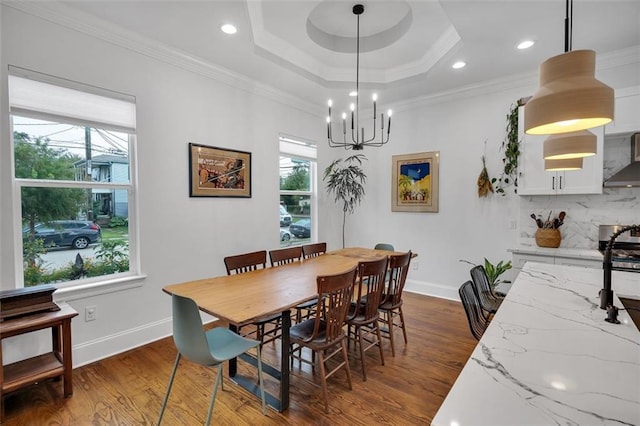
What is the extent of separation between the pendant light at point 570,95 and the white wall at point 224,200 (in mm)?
3113

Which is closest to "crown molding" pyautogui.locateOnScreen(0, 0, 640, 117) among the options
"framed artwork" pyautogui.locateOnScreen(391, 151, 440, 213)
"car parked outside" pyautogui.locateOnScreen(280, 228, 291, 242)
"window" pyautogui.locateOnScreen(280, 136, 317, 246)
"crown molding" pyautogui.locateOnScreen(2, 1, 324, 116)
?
"crown molding" pyautogui.locateOnScreen(2, 1, 324, 116)

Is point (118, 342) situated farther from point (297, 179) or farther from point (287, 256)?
point (297, 179)

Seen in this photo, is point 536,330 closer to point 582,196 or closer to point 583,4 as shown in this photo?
point 583,4

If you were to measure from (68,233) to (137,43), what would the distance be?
1.86m

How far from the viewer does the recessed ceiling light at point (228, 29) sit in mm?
2738

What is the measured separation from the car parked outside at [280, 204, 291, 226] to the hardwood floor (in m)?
2.02

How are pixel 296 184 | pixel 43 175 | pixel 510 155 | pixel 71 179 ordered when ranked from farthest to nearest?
pixel 296 184
pixel 510 155
pixel 71 179
pixel 43 175

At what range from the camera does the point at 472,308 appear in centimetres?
199

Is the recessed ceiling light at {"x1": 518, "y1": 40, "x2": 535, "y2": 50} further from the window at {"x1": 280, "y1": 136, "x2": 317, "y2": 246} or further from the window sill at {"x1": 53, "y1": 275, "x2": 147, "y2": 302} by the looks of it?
the window sill at {"x1": 53, "y1": 275, "x2": 147, "y2": 302}

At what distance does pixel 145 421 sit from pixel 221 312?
39.4 inches

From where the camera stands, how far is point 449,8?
245 cm

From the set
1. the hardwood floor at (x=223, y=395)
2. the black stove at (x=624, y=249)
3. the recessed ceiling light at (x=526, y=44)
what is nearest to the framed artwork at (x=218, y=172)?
the hardwood floor at (x=223, y=395)

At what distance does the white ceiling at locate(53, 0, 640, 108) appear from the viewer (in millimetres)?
2496

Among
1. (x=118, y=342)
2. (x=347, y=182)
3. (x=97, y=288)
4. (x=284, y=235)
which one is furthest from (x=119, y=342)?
(x=347, y=182)
